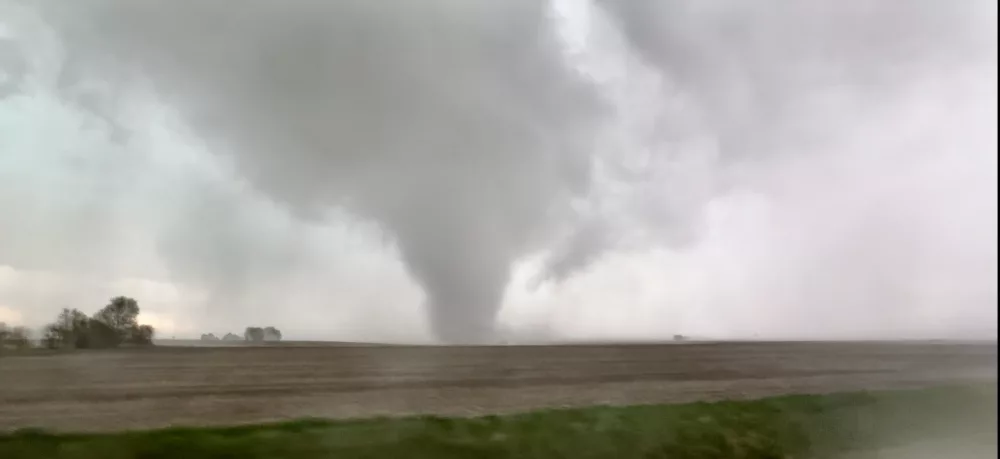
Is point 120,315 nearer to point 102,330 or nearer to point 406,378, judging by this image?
point 102,330

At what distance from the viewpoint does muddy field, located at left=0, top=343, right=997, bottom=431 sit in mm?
8195

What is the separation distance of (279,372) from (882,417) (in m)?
9.39

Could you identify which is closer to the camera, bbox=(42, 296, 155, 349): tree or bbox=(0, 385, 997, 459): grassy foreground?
bbox=(0, 385, 997, 459): grassy foreground

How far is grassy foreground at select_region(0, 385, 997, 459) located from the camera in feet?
21.6

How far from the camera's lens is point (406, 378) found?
11.0 meters

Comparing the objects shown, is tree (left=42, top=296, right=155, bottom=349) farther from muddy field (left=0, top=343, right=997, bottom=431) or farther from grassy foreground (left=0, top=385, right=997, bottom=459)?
grassy foreground (left=0, top=385, right=997, bottom=459)

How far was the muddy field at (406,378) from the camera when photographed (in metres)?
8.20

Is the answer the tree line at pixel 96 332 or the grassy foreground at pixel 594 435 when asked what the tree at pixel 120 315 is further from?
the grassy foreground at pixel 594 435

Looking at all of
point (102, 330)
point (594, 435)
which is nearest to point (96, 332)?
point (102, 330)

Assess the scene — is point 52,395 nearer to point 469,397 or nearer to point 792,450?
point 469,397

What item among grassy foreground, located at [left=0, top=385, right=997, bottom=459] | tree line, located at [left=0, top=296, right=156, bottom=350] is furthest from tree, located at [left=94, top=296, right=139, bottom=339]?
grassy foreground, located at [left=0, top=385, right=997, bottom=459]

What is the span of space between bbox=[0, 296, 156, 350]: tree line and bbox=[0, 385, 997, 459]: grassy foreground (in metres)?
Result: 2.74

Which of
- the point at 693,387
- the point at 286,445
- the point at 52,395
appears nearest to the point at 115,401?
the point at 52,395

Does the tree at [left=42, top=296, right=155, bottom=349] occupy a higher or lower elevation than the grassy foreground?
higher
